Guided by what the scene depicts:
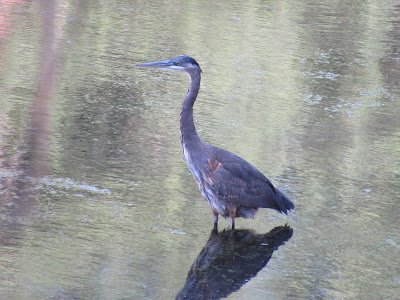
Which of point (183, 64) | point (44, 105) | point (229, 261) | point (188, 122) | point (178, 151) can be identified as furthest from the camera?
point (44, 105)

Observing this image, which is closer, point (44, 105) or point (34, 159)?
point (34, 159)

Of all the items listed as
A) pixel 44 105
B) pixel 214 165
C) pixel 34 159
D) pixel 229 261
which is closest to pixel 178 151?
pixel 34 159

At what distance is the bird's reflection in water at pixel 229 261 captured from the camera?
525 centimetres

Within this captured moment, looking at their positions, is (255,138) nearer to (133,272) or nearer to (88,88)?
(88,88)

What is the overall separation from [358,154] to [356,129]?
1.00 meters

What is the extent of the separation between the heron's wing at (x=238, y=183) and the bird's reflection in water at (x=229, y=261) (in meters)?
0.28

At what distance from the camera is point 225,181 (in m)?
6.19

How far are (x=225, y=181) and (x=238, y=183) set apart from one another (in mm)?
127

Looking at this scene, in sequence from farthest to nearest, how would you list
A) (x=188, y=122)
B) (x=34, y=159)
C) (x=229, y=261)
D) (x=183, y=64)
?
1. (x=34, y=159)
2. (x=183, y=64)
3. (x=188, y=122)
4. (x=229, y=261)

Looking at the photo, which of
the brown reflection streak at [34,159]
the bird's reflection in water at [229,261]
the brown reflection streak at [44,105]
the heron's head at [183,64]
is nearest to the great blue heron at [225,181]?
the bird's reflection in water at [229,261]

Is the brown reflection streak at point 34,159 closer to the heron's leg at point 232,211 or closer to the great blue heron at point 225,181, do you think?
the great blue heron at point 225,181

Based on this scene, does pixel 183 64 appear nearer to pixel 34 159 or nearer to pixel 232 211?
pixel 232 211

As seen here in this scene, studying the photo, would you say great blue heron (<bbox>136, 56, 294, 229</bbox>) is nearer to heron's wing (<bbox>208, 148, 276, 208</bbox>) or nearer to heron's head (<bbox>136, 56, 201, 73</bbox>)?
heron's wing (<bbox>208, 148, 276, 208</bbox>)

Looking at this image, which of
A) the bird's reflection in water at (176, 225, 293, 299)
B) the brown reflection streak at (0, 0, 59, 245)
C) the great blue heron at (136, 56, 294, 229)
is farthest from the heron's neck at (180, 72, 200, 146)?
the brown reflection streak at (0, 0, 59, 245)
